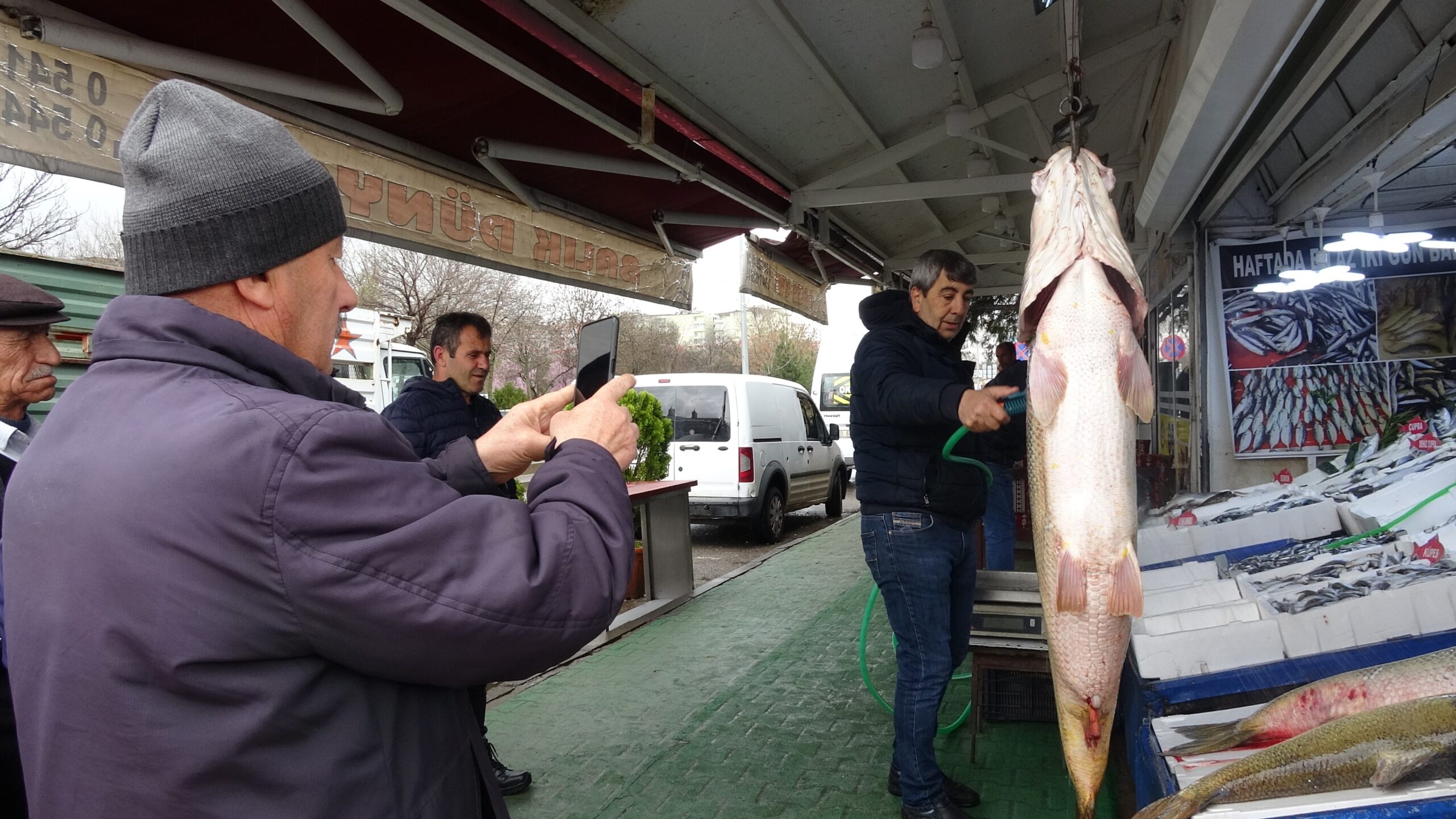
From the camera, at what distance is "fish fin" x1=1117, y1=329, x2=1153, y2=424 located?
5.87 ft

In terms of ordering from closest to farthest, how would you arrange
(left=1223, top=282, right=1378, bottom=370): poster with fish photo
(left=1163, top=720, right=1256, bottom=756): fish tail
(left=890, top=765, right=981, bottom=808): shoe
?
1. (left=1163, top=720, right=1256, bottom=756): fish tail
2. (left=890, top=765, right=981, bottom=808): shoe
3. (left=1223, top=282, right=1378, bottom=370): poster with fish photo

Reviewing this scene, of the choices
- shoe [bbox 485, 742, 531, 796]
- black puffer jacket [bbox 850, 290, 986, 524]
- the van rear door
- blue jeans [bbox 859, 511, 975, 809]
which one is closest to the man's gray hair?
black puffer jacket [bbox 850, 290, 986, 524]

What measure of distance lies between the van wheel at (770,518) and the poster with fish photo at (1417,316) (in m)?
7.11

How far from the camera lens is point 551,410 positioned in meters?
1.71

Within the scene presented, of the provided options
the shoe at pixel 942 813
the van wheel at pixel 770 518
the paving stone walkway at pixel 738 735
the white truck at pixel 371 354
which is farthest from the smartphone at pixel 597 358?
the white truck at pixel 371 354

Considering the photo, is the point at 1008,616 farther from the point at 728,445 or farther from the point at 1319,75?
the point at 728,445

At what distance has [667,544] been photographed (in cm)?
789

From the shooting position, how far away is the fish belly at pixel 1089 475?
1.75 metres

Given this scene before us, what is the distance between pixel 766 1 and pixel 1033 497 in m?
2.97

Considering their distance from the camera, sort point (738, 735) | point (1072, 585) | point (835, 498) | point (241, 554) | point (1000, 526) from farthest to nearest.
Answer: point (835, 498)
point (1000, 526)
point (738, 735)
point (1072, 585)
point (241, 554)

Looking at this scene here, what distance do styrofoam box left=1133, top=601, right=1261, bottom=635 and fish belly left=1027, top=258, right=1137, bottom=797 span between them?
0.99m

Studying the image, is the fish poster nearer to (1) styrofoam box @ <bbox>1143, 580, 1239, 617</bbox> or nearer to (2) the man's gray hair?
(1) styrofoam box @ <bbox>1143, 580, 1239, 617</bbox>

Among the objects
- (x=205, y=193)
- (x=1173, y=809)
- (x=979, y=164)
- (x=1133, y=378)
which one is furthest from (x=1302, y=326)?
(x=205, y=193)

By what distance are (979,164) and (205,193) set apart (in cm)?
611
